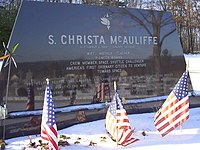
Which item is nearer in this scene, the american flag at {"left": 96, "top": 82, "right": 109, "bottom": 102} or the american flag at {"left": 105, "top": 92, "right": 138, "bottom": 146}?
the american flag at {"left": 105, "top": 92, "right": 138, "bottom": 146}

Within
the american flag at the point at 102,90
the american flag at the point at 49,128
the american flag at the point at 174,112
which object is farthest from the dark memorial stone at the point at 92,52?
the american flag at the point at 174,112

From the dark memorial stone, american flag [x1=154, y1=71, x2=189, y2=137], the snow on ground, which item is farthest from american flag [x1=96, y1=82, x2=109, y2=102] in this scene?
american flag [x1=154, y1=71, x2=189, y2=137]

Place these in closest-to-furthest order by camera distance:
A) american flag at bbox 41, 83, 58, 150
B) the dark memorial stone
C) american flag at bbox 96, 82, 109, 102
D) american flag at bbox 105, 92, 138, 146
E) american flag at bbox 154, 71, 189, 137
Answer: american flag at bbox 41, 83, 58, 150 → american flag at bbox 105, 92, 138, 146 → american flag at bbox 154, 71, 189, 137 → the dark memorial stone → american flag at bbox 96, 82, 109, 102

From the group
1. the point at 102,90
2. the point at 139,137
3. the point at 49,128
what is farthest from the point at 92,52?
the point at 49,128

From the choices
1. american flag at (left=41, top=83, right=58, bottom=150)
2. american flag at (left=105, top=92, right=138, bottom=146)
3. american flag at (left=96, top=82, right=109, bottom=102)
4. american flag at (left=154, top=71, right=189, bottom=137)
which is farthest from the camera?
american flag at (left=96, top=82, right=109, bottom=102)

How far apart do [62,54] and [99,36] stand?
111 cm

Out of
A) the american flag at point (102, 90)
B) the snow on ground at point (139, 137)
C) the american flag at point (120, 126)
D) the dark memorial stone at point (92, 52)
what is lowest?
the snow on ground at point (139, 137)

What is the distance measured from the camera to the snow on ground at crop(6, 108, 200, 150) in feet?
18.9

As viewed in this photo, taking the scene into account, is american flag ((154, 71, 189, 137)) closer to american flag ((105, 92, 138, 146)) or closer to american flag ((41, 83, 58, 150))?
american flag ((105, 92, 138, 146))

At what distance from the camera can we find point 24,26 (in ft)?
22.2

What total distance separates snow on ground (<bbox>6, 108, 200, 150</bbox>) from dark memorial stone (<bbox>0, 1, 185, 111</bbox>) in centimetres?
82

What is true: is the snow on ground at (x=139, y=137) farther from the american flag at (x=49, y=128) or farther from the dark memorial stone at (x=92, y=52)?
the dark memorial stone at (x=92, y=52)

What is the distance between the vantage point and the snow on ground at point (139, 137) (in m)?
5.77

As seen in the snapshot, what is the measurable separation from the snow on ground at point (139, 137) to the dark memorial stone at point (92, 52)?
2.71 ft
